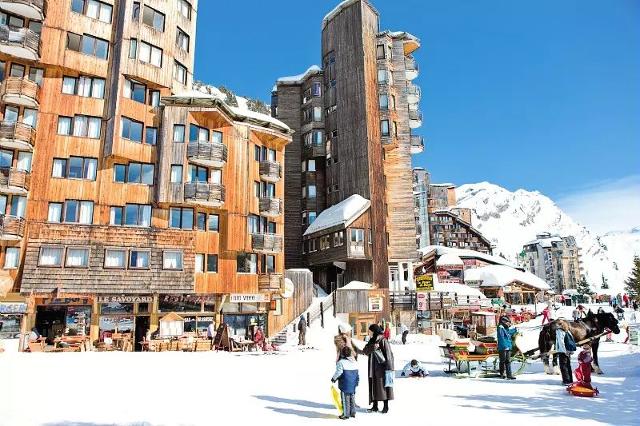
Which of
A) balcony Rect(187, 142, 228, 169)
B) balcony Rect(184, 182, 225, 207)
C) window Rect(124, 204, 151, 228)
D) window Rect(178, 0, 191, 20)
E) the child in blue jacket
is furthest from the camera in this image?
window Rect(178, 0, 191, 20)

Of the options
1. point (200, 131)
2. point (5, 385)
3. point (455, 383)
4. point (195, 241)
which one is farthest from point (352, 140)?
point (5, 385)

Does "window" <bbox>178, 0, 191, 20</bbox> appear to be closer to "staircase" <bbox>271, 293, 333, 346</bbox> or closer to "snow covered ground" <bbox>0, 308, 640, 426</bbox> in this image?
"staircase" <bbox>271, 293, 333, 346</bbox>

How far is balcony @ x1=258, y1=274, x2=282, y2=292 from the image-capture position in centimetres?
3491

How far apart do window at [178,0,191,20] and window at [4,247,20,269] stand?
72.9 ft

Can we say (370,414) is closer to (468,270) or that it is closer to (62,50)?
(62,50)

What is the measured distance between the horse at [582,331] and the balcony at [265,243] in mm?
22760

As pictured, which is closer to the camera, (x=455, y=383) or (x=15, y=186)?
(x=455, y=383)

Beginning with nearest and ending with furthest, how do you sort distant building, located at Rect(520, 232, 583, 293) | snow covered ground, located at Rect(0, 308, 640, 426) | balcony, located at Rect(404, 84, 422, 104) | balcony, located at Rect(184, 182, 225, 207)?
snow covered ground, located at Rect(0, 308, 640, 426) → balcony, located at Rect(184, 182, 225, 207) → balcony, located at Rect(404, 84, 422, 104) → distant building, located at Rect(520, 232, 583, 293)

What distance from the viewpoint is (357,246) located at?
43.0 meters

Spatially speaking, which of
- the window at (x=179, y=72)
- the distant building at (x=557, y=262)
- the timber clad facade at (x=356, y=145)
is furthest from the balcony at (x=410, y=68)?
the distant building at (x=557, y=262)

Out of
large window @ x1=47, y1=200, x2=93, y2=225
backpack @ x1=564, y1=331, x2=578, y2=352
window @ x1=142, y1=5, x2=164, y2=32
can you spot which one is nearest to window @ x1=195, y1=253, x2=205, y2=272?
large window @ x1=47, y1=200, x2=93, y2=225

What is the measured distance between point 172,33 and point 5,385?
29621mm

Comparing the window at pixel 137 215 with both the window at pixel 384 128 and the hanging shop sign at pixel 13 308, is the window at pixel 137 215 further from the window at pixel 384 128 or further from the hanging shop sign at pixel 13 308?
the window at pixel 384 128

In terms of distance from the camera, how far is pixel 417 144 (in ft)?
180
